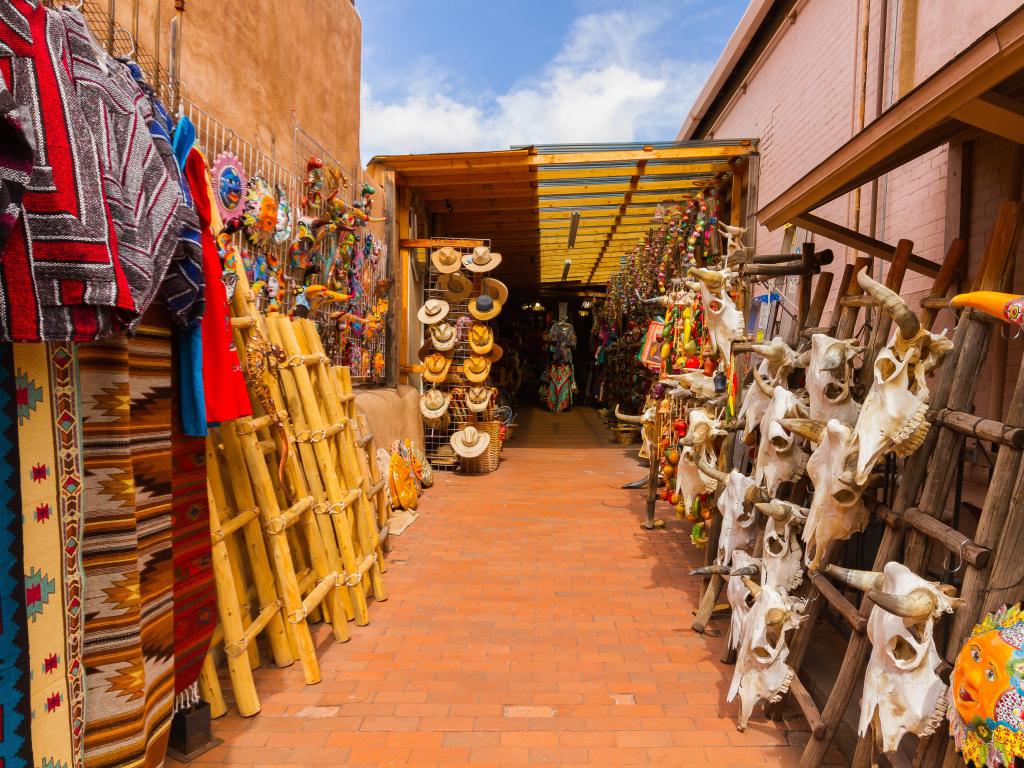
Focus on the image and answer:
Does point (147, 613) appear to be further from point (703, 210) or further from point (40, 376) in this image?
point (703, 210)

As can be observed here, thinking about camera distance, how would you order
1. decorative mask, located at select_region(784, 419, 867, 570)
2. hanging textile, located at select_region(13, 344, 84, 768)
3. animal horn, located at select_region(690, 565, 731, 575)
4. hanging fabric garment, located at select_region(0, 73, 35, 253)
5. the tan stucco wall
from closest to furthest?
hanging fabric garment, located at select_region(0, 73, 35, 253) → hanging textile, located at select_region(13, 344, 84, 768) → decorative mask, located at select_region(784, 419, 867, 570) → animal horn, located at select_region(690, 565, 731, 575) → the tan stucco wall

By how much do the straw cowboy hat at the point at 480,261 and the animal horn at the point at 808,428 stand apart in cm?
527

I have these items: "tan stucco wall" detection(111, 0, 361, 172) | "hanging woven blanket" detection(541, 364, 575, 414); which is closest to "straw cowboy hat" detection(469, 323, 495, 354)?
"tan stucco wall" detection(111, 0, 361, 172)

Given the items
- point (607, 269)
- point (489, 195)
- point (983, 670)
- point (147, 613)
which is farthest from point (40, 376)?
point (607, 269)

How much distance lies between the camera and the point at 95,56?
65.6 inches

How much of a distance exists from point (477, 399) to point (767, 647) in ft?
18.0

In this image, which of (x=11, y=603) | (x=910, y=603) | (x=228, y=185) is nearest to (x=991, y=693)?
(x=910, y=603)

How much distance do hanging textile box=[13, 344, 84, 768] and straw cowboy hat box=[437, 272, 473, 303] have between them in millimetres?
6212

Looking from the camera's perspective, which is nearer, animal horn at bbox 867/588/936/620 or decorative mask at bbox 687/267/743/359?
animal horn at bbox 867/588/936/620

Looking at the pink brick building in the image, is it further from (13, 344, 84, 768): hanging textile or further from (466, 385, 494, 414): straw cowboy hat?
(466, 385, 494, 414): straw cowboy hat

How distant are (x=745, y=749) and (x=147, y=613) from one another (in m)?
2.19

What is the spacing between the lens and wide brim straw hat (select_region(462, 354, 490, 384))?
7.45 meters

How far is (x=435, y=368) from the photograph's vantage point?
750 cm

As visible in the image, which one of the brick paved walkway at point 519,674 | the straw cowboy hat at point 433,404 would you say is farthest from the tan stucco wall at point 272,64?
the brick paved walkway at point 519,674
